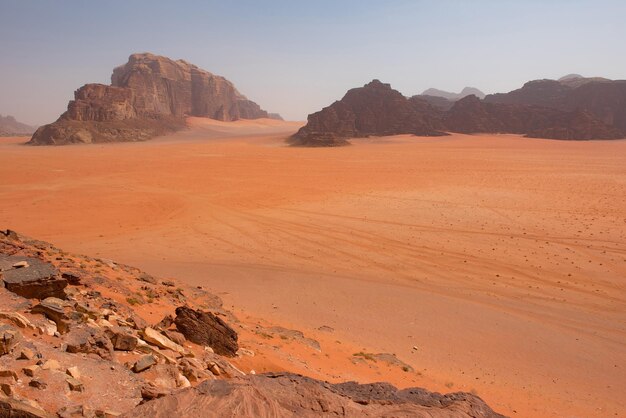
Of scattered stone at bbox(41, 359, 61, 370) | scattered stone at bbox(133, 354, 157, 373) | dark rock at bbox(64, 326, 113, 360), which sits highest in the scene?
scattered stone at bbox(41, 359, 61, 370)

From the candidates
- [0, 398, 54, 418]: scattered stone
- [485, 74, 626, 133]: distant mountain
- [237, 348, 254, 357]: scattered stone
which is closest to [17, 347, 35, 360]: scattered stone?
[0, 398, 54, 418]: scattered stone

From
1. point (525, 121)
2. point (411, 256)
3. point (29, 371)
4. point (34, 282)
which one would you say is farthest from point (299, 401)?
point (525, 121)

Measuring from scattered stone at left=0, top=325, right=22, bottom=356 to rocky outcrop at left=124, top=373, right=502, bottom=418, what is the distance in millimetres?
1414

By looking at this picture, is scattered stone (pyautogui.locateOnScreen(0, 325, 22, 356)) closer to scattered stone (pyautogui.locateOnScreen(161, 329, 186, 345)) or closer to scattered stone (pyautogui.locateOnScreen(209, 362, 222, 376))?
scattered stone (pyautogui.locateOnScreen(161, 329, 186, 345))

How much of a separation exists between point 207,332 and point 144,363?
1.66 meters

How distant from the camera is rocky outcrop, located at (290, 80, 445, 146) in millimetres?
71812

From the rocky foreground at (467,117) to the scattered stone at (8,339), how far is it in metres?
61.9

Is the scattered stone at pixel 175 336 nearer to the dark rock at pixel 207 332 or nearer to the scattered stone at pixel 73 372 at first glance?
the dark rock at pixel 207 332

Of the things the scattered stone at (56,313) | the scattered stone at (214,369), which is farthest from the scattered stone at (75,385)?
the scattered stone at (214,369)

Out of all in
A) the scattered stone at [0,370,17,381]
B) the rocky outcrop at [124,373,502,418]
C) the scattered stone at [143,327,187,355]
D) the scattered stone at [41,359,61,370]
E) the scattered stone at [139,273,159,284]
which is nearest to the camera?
the scattered stone at [0,370,17,381]

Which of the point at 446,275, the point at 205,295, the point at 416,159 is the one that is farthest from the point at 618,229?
the point at 416,159

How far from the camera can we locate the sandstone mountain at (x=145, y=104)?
217 ft

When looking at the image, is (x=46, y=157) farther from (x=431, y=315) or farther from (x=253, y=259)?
(x=431, y=315)

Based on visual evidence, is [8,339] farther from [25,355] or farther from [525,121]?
[525,121]
